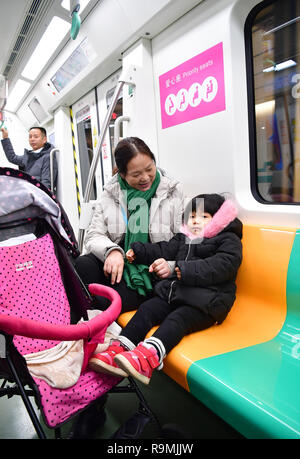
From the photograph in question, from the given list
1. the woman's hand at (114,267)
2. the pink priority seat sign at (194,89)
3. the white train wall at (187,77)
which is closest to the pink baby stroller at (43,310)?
the woman's hand at (114,267)

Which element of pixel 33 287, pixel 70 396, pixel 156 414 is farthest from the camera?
pixel 156 414

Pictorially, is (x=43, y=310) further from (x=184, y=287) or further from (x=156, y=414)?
(x=156, y=414)

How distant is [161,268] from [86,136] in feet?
11.6

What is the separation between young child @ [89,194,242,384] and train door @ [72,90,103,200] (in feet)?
8.80

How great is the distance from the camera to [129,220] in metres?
Answer: 2.12

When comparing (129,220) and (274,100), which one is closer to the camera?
(274,100)

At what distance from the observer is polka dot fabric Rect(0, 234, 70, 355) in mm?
1380

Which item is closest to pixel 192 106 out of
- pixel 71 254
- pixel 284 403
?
pixel 71 254

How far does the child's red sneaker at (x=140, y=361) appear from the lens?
1.27 m

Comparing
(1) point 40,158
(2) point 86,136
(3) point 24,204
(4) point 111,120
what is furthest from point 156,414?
(1) point 40,158

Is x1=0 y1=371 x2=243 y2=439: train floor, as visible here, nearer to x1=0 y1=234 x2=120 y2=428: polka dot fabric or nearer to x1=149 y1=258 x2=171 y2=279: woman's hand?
x1=0 y1=234 x2=120 y2=428: polka dot fabric

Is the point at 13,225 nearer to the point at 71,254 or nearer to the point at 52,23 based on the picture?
the point at 71,254

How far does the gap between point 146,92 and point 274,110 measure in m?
1.16

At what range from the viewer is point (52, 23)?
12.1 feet
